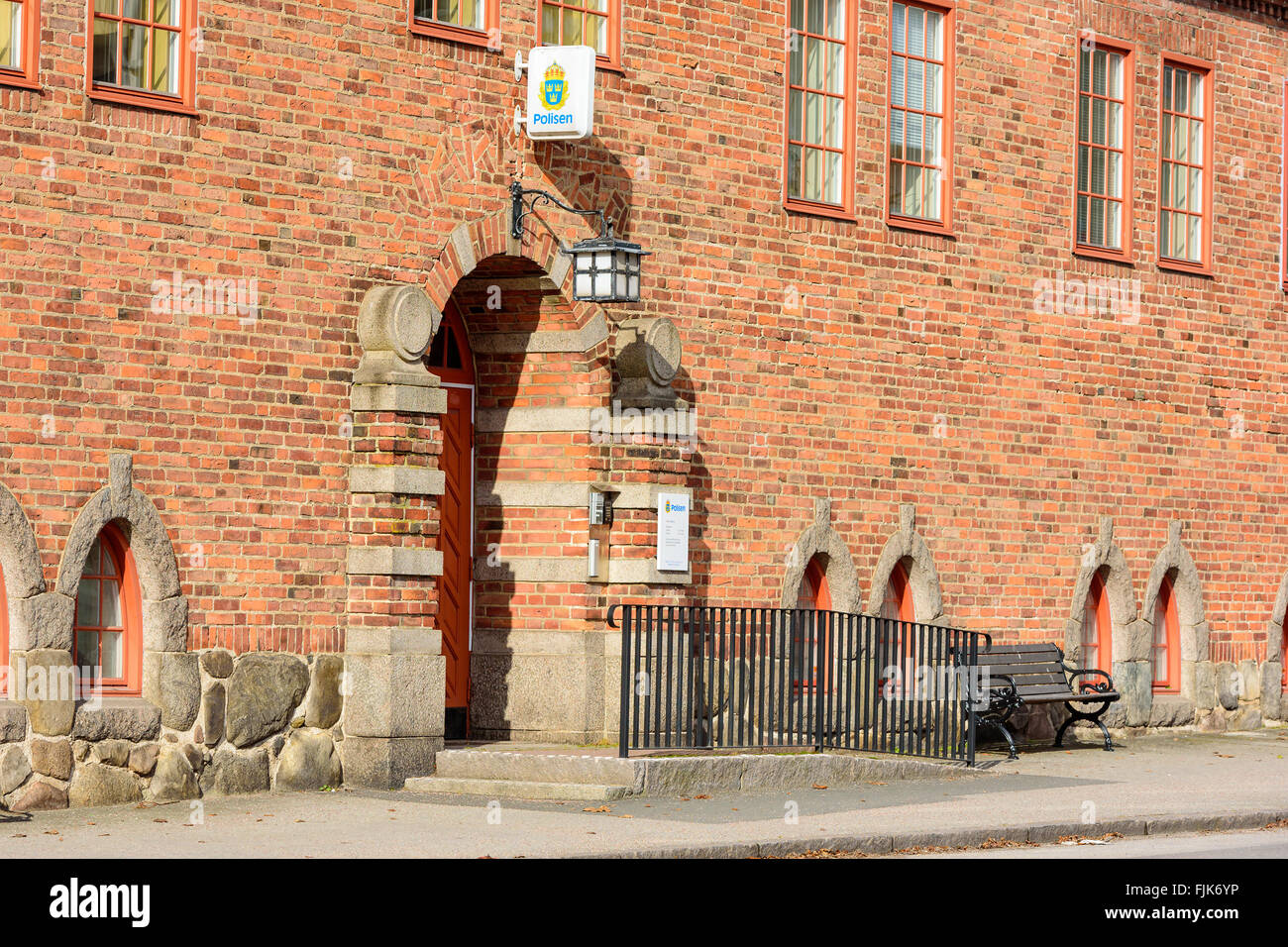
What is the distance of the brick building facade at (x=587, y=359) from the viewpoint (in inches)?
513

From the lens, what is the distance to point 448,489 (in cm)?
1598

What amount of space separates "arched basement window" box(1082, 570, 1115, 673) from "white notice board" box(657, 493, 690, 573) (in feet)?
18.2

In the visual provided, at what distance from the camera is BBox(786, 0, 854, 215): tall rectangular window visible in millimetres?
17328

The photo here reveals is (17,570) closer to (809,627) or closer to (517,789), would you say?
(517,789)

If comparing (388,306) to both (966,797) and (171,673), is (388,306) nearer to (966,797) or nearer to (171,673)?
(171,673)

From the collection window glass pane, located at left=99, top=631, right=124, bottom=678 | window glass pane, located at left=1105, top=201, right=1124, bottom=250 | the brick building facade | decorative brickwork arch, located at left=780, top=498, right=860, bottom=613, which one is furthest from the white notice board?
window glass pane, located at left=1105, top=201, right=1124, bottom=250

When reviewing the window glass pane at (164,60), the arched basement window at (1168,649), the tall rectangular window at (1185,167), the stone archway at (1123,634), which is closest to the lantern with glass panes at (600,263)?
the window glass pane at (164,60)

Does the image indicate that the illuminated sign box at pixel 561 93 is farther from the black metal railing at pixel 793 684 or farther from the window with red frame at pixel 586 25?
the black metal railing at pixel 793 684

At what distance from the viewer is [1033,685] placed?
59.8 ft

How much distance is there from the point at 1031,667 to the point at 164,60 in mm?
9305

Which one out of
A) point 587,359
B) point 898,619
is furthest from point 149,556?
point 898,619

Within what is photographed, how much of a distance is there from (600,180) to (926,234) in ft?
12.2

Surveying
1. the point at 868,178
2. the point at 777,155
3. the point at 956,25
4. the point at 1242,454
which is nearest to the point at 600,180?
the point at 777,155

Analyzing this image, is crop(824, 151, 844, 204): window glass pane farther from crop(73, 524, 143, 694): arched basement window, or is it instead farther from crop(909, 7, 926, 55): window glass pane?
crop(73, 524, 143, 694): arched basement window
